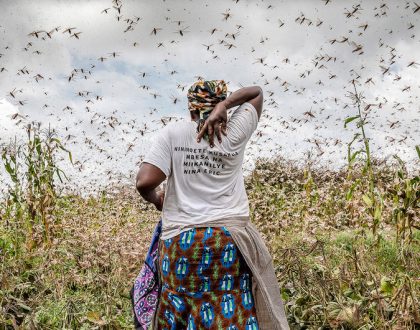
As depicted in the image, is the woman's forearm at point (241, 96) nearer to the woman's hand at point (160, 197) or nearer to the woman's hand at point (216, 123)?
the woman's hand at point (216, 123)

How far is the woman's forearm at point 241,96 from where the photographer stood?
2611mm

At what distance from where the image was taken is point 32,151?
18.4 feet

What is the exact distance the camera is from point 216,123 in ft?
8.09

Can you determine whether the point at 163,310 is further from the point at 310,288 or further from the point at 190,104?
the point at 310,288

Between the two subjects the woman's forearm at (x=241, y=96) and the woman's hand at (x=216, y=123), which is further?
the woman's forearm at (x=241, y=96)

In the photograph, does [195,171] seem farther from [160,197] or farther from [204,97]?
[204,97]

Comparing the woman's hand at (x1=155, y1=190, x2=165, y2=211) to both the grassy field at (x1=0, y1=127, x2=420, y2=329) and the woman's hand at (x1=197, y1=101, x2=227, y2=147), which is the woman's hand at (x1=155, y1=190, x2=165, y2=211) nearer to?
the woman's hand at (x1=197, y1=101, x2=227, y2=147)

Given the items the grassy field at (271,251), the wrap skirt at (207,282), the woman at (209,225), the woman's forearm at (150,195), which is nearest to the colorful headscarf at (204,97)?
the woman at (209,225)

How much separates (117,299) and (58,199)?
216 cm

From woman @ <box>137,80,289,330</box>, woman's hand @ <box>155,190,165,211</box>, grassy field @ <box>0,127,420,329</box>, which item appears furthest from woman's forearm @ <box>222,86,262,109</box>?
grassy field @ <box>0,127,420,329</box>

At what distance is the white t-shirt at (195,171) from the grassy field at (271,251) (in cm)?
101

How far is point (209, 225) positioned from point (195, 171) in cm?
29

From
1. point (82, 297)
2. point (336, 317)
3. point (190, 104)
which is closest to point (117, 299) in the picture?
point (82, 297)

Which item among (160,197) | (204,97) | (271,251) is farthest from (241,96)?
(271,251)
